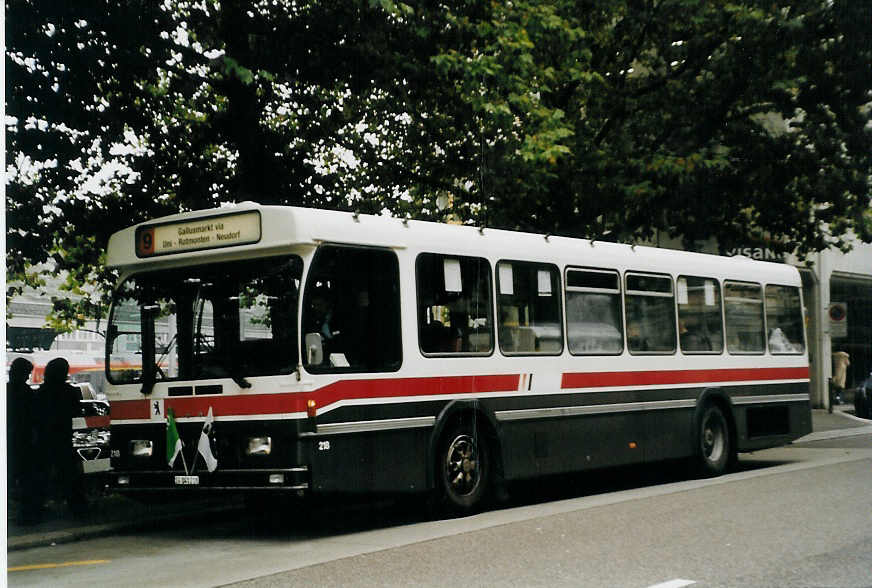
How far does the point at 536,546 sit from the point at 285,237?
3.34m

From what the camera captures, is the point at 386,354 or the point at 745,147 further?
the point at 745,147

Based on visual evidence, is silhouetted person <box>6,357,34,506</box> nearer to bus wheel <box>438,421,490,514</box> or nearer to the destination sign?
the destination sign

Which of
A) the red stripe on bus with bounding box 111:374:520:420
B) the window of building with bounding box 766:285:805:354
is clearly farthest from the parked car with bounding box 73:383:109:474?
the window of building with bounding box 766:285:805:354

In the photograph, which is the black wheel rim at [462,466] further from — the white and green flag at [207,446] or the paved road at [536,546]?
the white and green flag at [207,446]

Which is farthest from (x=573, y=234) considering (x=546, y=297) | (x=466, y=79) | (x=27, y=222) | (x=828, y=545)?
(x=828, y=545)

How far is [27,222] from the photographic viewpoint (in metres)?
14.9

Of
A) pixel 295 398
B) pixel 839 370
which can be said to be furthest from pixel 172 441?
pixel 839 370

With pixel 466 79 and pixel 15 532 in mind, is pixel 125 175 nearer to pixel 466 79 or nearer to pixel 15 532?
pixel 466 79

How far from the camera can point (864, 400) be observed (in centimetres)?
3159

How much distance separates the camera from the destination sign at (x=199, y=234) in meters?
10.5

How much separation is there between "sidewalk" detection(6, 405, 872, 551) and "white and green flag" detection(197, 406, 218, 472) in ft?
2.98

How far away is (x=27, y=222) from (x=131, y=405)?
4846 mm

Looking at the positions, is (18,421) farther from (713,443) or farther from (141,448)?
(713,443)

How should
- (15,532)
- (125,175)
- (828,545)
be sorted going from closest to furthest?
(828,545), (15,532), (125,175)
